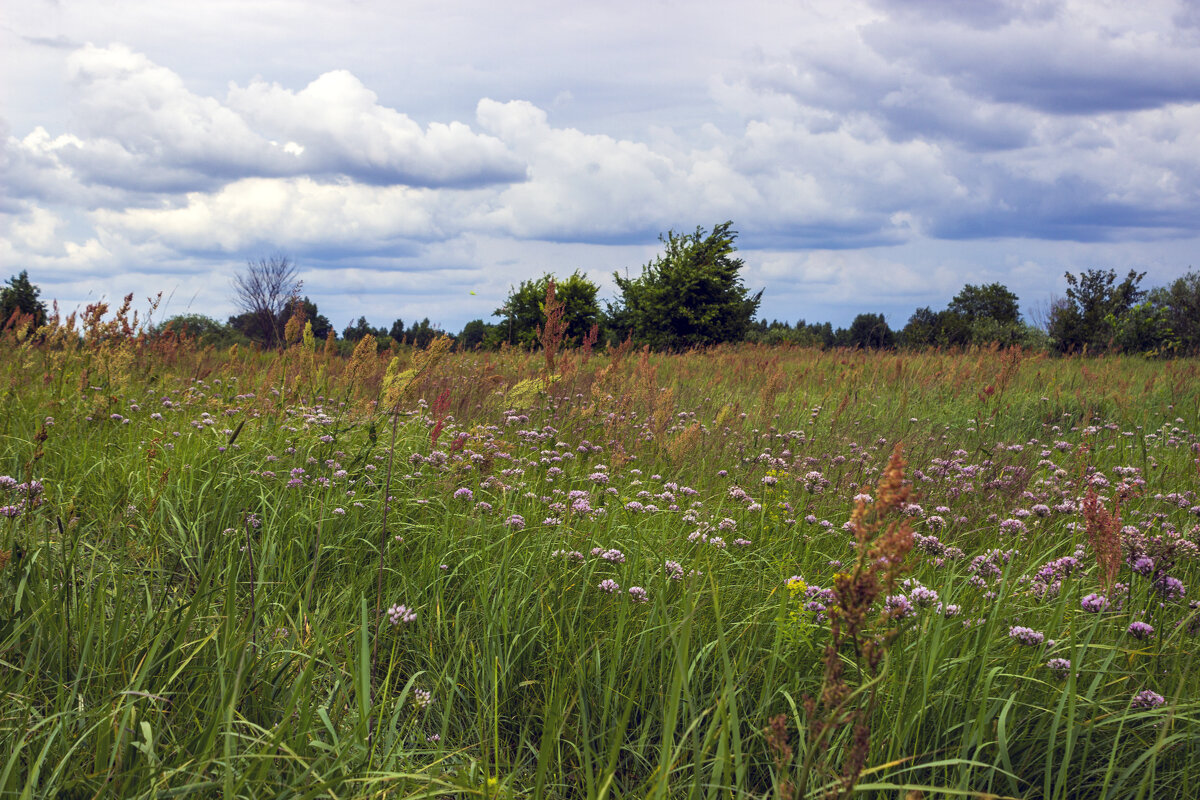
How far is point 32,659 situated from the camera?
81.6 inches

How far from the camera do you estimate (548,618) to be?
8.25 ft

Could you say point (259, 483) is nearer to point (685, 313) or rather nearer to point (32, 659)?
point (32, 659)

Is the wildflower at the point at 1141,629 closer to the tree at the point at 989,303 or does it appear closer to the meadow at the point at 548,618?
the meadow at the point at 548,618

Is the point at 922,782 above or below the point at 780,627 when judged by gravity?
below

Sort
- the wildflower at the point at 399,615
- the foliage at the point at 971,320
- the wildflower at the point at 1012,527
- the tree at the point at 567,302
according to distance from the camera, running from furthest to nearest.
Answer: the foliage at the point at 971,320 → the tree at the point at 567,302 → the wildflower at the point at 1012,527 → the wildflower at the point at 399,615

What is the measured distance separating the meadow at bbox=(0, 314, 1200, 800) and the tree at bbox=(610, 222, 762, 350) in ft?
83.4

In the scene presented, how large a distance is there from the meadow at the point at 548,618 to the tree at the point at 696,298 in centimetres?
2541

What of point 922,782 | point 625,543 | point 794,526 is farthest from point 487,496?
point 922,782

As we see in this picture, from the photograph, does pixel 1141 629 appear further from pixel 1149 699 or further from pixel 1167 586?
pixel 1149 699

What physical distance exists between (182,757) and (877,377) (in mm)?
10716

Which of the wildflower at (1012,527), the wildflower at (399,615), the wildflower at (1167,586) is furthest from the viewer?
the wildflower at (1012,527)

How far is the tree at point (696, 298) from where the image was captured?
30.1 m

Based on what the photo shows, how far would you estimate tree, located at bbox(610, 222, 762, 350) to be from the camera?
3014 centimetres

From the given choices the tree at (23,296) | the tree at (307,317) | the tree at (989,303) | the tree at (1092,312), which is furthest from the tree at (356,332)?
the tree at (989,303)
